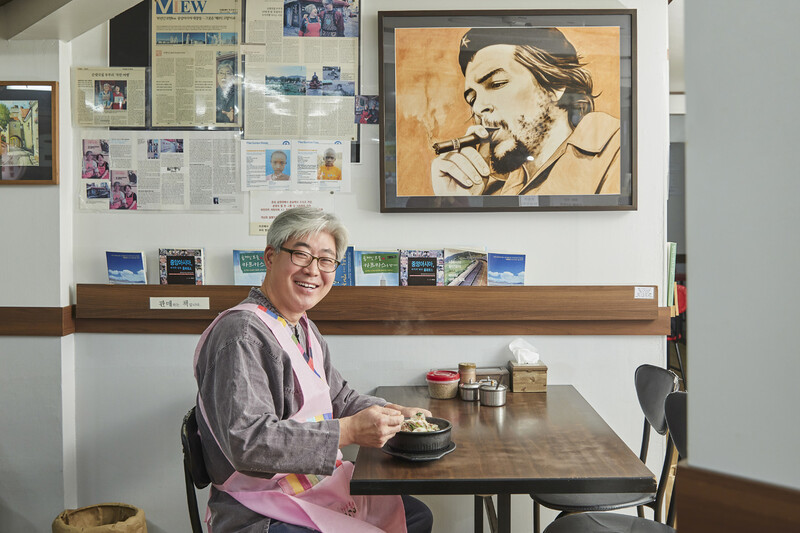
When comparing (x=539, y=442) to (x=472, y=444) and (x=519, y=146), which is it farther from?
(x=519, y=146)

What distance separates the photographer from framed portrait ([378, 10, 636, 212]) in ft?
9.76

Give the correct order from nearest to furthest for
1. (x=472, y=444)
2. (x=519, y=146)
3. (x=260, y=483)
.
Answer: (x=260, y=483) < (x=472, y=444) < (x=519, y=146)

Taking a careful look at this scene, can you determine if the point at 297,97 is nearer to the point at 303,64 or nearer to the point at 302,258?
the point at 303,64

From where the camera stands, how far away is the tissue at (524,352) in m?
2.90

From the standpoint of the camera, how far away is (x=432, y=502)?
3.06 metres

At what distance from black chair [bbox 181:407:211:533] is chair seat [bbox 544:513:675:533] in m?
1.12

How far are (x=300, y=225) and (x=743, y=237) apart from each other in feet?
4.72

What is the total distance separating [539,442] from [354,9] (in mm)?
2045

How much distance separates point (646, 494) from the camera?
2.47 metres

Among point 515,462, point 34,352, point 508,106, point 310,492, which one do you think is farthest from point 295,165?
point 515,462

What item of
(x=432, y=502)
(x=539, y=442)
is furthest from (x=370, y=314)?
(x=539, y=442)

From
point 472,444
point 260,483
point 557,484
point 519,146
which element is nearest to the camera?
point 557,484

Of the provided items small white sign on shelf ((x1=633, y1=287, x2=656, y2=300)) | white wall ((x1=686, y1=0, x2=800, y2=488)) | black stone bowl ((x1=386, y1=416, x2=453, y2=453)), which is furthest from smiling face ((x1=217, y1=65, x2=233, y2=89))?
white wall ((x1=686, y1=0, x2=800, y2=488))

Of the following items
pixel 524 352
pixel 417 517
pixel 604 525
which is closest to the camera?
pixel 604 525
